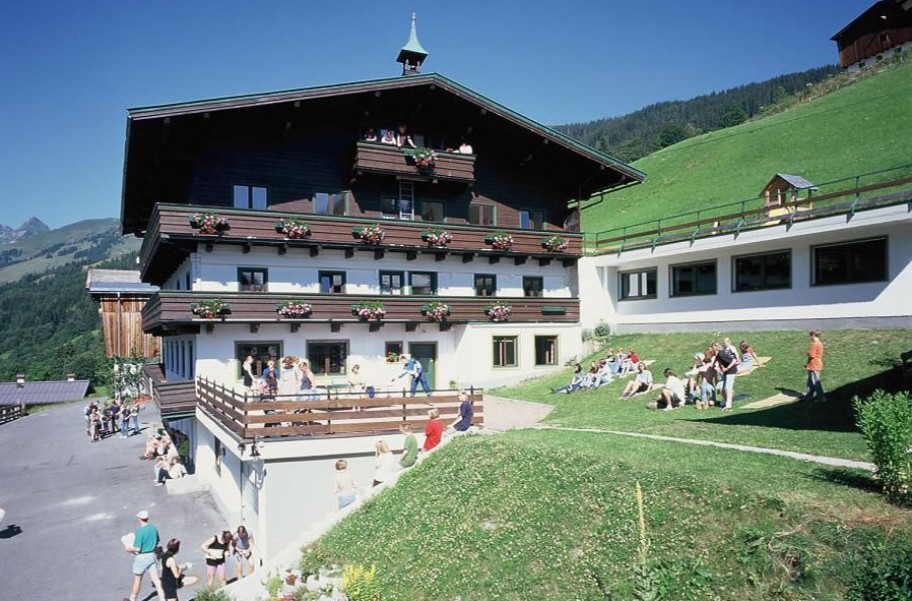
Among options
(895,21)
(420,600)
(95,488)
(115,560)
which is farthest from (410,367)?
(895,21)

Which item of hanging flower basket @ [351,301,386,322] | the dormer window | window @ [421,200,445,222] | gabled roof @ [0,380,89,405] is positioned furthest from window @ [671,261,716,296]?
gabled roof @ [0,380,89,405]

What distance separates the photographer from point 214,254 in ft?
90.3

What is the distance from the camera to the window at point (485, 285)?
32.8 m

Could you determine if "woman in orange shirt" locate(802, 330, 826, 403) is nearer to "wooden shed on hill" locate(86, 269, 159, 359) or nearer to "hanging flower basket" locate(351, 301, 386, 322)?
"hanging flower basket" locate(351, 301, 386, 322)

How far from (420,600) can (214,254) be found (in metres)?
19.9

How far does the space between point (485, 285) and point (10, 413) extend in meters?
46.7

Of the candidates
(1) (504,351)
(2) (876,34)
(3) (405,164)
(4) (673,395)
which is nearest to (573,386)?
(1) (504,351)

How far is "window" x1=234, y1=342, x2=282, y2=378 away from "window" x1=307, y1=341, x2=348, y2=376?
1337 millimetres

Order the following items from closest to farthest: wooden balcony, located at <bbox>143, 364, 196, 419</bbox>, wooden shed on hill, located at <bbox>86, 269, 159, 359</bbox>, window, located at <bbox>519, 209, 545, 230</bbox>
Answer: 1. wooden balcony, located at <bbox>143, 364, 196, 419</bbox>
2. window, located at <bbox>519, 209, 545, 230</bbox>
3. wooden shed on hill, located at <bbox>86, 269, 159, 359</bbox>

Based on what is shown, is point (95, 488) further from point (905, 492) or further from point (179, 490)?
point (905, 492)

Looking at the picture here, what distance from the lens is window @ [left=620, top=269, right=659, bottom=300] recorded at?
115 ft

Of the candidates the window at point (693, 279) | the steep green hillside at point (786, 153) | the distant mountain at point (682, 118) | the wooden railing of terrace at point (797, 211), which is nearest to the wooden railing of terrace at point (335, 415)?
the wooden railing of terrace at point (797, 211)

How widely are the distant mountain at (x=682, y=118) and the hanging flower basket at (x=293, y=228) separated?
3799 inches

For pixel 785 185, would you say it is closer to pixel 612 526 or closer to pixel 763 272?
pixel 763 272
